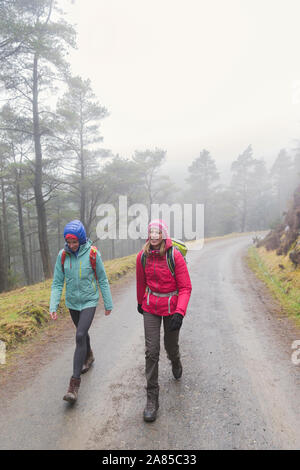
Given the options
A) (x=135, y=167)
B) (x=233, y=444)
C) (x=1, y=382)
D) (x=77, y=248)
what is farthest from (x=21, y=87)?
(x=135, y=167)

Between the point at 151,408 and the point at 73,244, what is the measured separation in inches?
87.8

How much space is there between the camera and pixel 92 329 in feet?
18.2

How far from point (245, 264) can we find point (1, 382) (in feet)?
42.6

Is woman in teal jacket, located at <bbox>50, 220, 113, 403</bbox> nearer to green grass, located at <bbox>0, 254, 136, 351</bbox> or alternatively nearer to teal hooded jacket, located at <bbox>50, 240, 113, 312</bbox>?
teal hooded jacket, located at <bbox>50, 240, 113, 312</bbox>

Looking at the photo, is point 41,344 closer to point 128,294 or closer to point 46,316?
point 46,316

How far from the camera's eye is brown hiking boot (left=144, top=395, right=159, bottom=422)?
2775 millimetres

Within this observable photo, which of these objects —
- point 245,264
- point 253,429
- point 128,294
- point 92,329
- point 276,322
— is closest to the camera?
point 253,429

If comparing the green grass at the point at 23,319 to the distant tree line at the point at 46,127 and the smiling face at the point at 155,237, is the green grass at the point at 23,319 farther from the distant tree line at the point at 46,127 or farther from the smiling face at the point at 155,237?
the distant tree line at the point at 46,127

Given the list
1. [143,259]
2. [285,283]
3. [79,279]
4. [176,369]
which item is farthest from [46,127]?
[285,283]

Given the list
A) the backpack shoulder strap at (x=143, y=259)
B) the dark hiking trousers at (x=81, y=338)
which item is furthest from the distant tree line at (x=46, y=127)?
the backpack shoulder strap at (x=143, y=259)

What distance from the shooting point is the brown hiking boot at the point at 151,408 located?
109 inches

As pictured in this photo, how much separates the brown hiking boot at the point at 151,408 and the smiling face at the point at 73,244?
208 cm

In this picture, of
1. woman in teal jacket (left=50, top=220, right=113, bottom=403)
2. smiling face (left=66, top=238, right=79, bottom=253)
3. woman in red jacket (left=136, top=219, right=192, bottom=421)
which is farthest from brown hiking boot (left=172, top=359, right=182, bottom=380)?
smiling face (left=66, top=238, right=79, bottom=253)

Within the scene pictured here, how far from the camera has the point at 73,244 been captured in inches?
133
